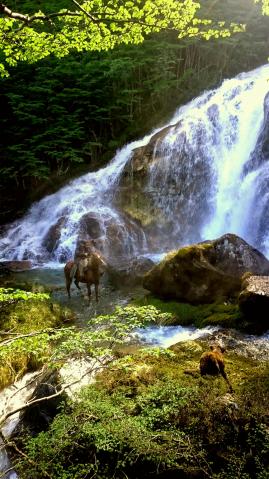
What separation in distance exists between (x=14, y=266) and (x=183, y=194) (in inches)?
316

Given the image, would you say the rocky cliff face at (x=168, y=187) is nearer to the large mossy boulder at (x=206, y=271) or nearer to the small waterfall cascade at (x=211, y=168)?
the small waterfall cascade at (x=211, y=168)

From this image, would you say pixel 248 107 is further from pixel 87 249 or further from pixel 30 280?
pixel 87 249

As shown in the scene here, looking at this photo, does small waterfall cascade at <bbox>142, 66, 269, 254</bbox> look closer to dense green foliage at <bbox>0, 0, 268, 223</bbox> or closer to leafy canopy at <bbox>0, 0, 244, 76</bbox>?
dense green foliage at <bbox>0, 0, 268, 223</bbox>

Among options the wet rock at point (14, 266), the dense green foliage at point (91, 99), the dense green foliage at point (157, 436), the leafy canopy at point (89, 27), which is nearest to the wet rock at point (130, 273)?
the wet rock at point (14, 266)

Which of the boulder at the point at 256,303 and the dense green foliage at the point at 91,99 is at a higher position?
the dense green foliage at the point at 91,99

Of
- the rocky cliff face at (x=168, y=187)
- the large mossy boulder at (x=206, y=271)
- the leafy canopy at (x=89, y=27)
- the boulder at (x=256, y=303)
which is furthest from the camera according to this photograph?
the rocky cliff face at (x=168, y=187)

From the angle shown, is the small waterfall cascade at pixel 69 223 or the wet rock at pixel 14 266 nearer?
the wet rock at pixel 14 266

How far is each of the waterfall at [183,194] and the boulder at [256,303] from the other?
286 inches

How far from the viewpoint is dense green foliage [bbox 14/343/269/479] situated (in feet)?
13.8

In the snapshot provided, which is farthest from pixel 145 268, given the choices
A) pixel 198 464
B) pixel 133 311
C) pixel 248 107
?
pixel 248 107

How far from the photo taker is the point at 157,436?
14.2 ft

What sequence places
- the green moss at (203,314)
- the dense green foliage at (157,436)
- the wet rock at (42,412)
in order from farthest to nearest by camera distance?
the green moss at (203,314), the wet rock at (42,412), the dense green foliage at (157,436)

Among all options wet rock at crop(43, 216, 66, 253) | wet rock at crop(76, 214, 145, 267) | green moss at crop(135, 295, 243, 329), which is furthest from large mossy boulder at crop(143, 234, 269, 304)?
wet rock at crop(43, 216, 66, 253)

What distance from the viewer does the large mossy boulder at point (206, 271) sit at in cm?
979
